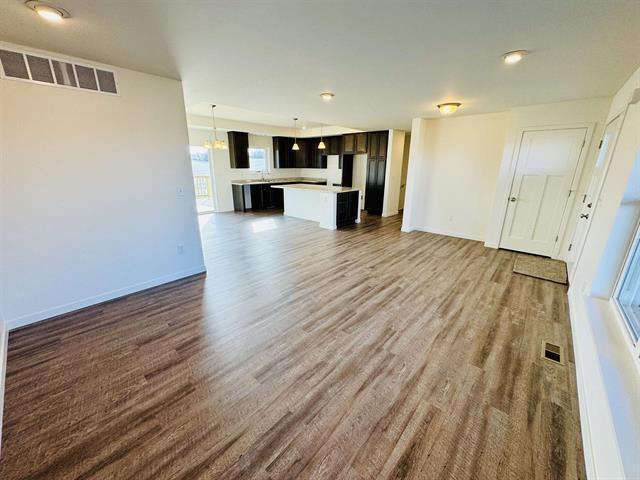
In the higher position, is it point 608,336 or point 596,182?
point 596,182

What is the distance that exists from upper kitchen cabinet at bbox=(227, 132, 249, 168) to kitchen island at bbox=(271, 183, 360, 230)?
190 cm

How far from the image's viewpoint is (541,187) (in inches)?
167

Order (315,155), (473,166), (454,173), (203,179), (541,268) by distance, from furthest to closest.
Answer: (315,155)
(203,179)
(454,173)
(473,166)
(541,268)

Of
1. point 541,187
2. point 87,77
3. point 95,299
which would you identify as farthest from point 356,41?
point 541,187

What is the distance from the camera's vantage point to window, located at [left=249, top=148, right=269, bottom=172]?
344 inches

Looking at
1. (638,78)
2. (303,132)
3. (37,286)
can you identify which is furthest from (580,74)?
(303,132)

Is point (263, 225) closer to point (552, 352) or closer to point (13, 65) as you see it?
point (13, 65)

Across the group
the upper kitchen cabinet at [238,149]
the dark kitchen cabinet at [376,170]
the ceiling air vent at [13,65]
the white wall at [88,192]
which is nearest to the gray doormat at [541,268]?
the dark kitchen cabinet at [376,170]

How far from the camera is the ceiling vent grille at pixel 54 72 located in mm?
2152

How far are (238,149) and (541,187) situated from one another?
7.42 meters

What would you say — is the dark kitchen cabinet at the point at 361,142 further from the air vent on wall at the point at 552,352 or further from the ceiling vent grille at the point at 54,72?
the air vent on wall at the point at 552,352

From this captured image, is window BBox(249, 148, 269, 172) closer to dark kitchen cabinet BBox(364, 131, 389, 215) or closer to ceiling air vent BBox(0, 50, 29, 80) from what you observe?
dark kitchen cabinet BBox(364, 131, 389, 215)

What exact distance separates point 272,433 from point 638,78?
432 cm

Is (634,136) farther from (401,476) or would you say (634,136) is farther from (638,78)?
(401,476)
